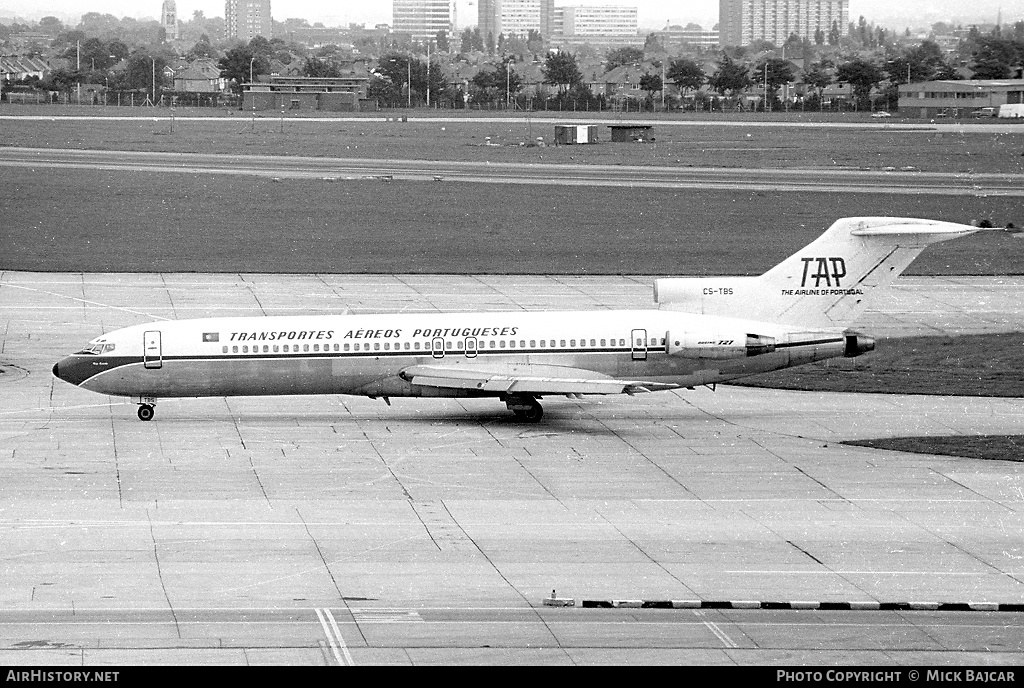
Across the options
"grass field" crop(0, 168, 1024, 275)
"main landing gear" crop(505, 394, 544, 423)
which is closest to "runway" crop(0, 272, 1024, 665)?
"main landing gear" crop(505, 394, 544, 423)

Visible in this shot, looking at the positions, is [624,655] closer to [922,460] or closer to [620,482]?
[620,482]

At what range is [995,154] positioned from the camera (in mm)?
147250

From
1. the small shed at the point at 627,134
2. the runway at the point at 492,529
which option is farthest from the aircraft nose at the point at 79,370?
the small shed at the point at 627,134

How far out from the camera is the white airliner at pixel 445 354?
148 feet

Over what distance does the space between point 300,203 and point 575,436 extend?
66043 mm

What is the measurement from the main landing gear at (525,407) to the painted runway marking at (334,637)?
19.0 m

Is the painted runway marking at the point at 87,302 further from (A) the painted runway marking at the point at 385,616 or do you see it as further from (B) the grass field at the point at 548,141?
(B) the grass field at the point at 548,141

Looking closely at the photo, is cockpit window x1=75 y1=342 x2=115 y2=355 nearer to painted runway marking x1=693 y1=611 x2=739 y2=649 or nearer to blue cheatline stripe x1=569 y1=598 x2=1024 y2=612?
blue cheatline stripe x1=569 y1=598 x2=1024 y2=612

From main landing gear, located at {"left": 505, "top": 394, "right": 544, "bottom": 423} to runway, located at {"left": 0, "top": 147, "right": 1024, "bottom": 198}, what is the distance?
72139mm

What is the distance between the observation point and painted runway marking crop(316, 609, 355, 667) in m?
24.2
